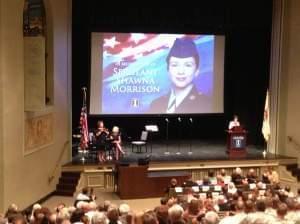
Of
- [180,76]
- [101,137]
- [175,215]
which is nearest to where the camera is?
[175,215]

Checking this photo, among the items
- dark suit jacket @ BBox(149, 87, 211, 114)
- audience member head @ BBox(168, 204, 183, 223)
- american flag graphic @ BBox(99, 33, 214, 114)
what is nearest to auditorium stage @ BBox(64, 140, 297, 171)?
dark suit jacket @ BBox(149, 87, 211, 114)

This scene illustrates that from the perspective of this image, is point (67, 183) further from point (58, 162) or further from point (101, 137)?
point (101, 137)

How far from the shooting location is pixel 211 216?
6.38 m

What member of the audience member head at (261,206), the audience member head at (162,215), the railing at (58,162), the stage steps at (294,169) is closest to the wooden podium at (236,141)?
the stage steps at (294,169)

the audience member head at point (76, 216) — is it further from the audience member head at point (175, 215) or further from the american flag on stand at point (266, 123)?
the american flag on stand at point (266, 123)

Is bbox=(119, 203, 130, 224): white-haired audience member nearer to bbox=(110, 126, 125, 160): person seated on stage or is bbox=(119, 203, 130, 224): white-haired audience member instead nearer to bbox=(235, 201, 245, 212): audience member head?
bbox=(235, 201, 245, 212): audience member head

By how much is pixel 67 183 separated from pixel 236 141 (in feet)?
18.2

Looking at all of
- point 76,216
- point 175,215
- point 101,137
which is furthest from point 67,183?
point 175,215

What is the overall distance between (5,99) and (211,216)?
6978 millimetres

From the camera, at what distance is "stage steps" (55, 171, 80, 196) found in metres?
15.4

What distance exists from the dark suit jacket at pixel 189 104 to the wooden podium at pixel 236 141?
6.03 feet

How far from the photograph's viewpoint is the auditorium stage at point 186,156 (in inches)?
648

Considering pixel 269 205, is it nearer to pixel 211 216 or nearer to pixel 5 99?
pixel 211 216

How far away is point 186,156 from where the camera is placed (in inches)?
685
